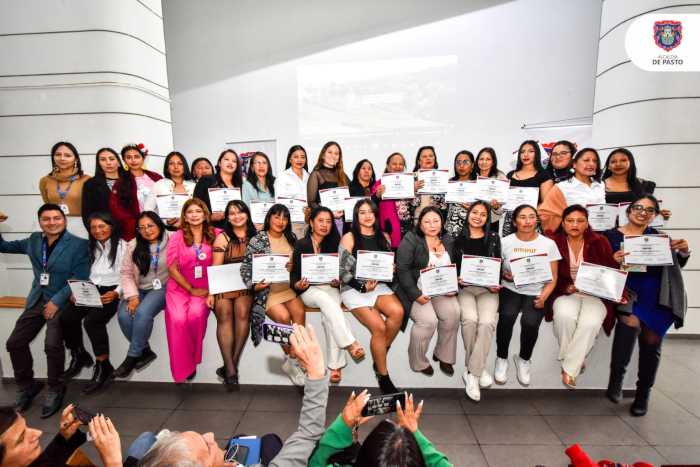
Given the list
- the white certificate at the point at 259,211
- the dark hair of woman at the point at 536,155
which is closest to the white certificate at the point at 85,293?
the white certificate at the point at 259,211

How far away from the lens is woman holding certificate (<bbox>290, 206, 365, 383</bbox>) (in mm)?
2787

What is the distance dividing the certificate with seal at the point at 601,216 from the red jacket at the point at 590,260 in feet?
0.80

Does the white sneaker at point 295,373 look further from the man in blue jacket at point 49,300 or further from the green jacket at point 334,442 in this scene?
the man in blue jacket at point 49,300

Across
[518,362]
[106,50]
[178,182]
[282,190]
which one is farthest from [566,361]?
[106,50]

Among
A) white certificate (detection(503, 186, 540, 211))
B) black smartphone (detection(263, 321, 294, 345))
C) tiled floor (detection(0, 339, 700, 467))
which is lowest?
tiled floor (detection(0, 339, 700, 467))

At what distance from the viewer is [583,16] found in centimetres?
602

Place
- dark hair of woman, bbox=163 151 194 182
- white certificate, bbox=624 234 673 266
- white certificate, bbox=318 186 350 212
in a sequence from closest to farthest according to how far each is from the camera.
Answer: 1. white certificate, bbox=624 234 673 266
2. white certificate, bbox=318 186 350 212
3. dark hair of woman, bbox=163 151 194 182

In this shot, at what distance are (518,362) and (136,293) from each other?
11.7ft

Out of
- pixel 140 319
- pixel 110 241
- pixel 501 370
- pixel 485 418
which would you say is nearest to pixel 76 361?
pixel 140 319

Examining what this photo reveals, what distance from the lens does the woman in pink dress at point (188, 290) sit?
9.50 feet

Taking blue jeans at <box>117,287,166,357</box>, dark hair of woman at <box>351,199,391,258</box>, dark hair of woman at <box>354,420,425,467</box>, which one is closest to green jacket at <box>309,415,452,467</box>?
dark hair of woman at <box>354,420,425,467</box>

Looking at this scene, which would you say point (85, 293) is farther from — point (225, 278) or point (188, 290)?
point (225, 278)

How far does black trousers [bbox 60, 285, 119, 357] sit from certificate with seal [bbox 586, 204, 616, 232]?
4.60 metres

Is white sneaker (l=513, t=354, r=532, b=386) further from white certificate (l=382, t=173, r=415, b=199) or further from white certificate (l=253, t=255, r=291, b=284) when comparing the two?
white certificate (l=253, t=255, r=291, b=284)
